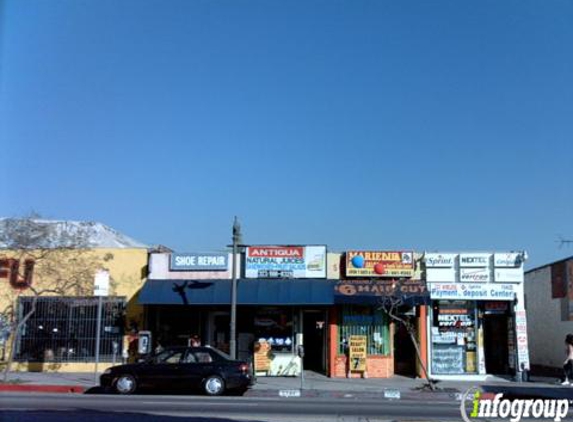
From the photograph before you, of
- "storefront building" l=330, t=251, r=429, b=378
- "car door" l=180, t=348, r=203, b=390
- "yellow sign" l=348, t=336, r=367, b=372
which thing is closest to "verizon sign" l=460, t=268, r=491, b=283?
"storefront building" l=330, t=251, r=429, b=378

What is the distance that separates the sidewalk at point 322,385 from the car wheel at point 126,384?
2094 millimetres

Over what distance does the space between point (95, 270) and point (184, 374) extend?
8.70m

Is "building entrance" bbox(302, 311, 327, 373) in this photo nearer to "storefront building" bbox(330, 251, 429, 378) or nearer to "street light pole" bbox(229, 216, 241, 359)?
"storefront building" bbox(330, 251, 429, 378)

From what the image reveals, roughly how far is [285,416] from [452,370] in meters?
13.1

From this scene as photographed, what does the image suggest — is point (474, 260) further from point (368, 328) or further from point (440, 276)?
point (368, 328)

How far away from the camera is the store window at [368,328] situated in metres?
25.7

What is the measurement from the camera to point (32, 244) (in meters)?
25.7

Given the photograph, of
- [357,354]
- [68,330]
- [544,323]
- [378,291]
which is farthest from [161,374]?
[544,323]

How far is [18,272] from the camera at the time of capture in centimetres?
2717

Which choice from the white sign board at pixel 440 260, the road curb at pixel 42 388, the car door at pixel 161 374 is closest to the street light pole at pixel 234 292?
the car door at pixel 161 374

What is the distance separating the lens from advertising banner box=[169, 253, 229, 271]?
26281 millimetres

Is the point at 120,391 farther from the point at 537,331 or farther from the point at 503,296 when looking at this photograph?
the point at 537,331

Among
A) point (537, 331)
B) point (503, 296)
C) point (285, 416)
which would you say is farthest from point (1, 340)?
point (537, 331)

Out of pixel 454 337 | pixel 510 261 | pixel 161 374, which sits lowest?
pixel 161 374
